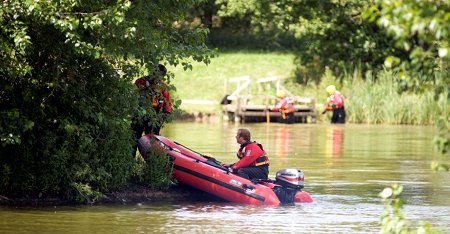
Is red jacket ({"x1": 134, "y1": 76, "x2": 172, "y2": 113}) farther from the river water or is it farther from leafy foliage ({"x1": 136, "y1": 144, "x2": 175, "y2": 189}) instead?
the river water

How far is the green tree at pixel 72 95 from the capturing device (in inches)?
540

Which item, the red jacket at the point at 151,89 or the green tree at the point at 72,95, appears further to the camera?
the red jacket at the point at 151,89

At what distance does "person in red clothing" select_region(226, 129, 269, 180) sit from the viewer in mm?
15641

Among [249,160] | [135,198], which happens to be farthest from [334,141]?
[135,198]

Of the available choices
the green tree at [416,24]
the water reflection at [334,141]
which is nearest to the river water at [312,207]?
the water reflection at [334,141]

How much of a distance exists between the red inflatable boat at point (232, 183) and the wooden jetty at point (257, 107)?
2341cm

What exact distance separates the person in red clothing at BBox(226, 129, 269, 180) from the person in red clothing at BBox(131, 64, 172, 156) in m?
1.17

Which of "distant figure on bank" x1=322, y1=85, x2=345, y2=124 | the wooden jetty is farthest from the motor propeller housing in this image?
the wooden jetty

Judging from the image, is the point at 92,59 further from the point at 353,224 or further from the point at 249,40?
the point at 249,40

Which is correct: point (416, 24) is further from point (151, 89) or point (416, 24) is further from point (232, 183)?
point (151, 89)

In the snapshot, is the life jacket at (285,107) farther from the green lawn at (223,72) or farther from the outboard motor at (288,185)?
the outboard motor at (288,185)

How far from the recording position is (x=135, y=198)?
1545cm

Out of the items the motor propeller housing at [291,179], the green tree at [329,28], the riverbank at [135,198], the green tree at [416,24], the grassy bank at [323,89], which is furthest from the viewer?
the green tree at [329,28]

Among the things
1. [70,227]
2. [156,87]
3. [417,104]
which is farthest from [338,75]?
[70,227]
